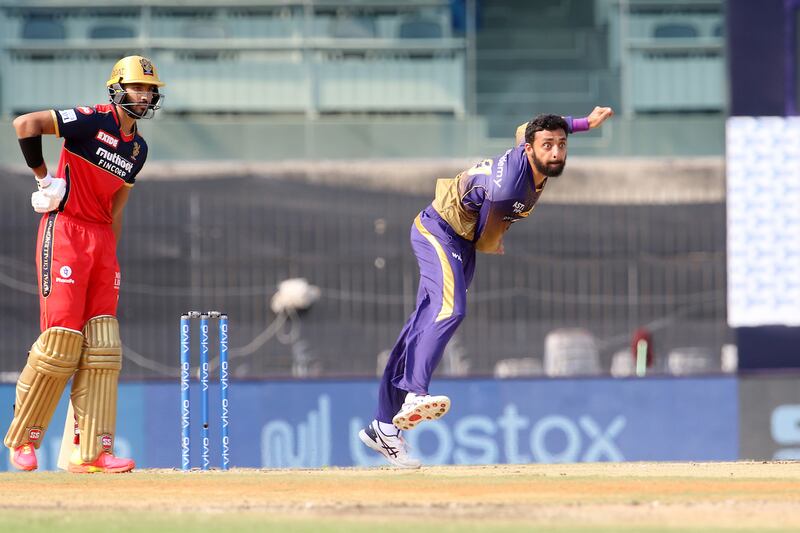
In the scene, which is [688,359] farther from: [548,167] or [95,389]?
[95,389]

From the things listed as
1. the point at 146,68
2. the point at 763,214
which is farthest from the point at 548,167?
the point at 763,214

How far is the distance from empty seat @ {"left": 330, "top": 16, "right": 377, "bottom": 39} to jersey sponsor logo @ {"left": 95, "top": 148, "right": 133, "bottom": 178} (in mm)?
11152

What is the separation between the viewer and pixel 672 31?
19.0 m

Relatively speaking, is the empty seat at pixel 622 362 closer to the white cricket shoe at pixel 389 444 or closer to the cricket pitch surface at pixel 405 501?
the cricket pitch surface at pixel 405 501

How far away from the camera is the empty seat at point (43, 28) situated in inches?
741

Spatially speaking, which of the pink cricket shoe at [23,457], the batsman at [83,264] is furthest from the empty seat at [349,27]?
the pink cricket shoe at [23,457]

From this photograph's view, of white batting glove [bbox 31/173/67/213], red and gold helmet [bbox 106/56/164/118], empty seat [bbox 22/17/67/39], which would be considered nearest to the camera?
white batting glove [bbox 31/173/67/213]

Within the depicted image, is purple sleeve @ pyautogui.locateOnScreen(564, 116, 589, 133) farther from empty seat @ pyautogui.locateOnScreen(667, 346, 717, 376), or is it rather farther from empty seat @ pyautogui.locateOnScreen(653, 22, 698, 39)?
empty seat @ pyautogui.locateOnScreen(653, 22, 698, 39)

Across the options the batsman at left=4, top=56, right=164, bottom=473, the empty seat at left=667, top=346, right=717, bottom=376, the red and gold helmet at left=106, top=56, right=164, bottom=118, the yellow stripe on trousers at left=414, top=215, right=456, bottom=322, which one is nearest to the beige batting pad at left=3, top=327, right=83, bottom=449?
the batsman at left=4, top=56, right=164, bottom=473

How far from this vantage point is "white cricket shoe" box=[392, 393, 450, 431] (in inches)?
307

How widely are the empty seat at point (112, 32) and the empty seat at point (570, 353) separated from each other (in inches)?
262

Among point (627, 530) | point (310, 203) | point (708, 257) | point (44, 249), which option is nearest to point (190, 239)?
point (310, 203)

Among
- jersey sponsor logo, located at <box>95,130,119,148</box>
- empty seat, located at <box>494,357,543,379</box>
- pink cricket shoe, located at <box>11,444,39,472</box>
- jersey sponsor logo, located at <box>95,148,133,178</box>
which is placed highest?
jersey sponsor logo, located at <box>95,130,119,148</box>

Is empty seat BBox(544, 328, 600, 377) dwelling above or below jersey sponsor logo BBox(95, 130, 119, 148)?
below
